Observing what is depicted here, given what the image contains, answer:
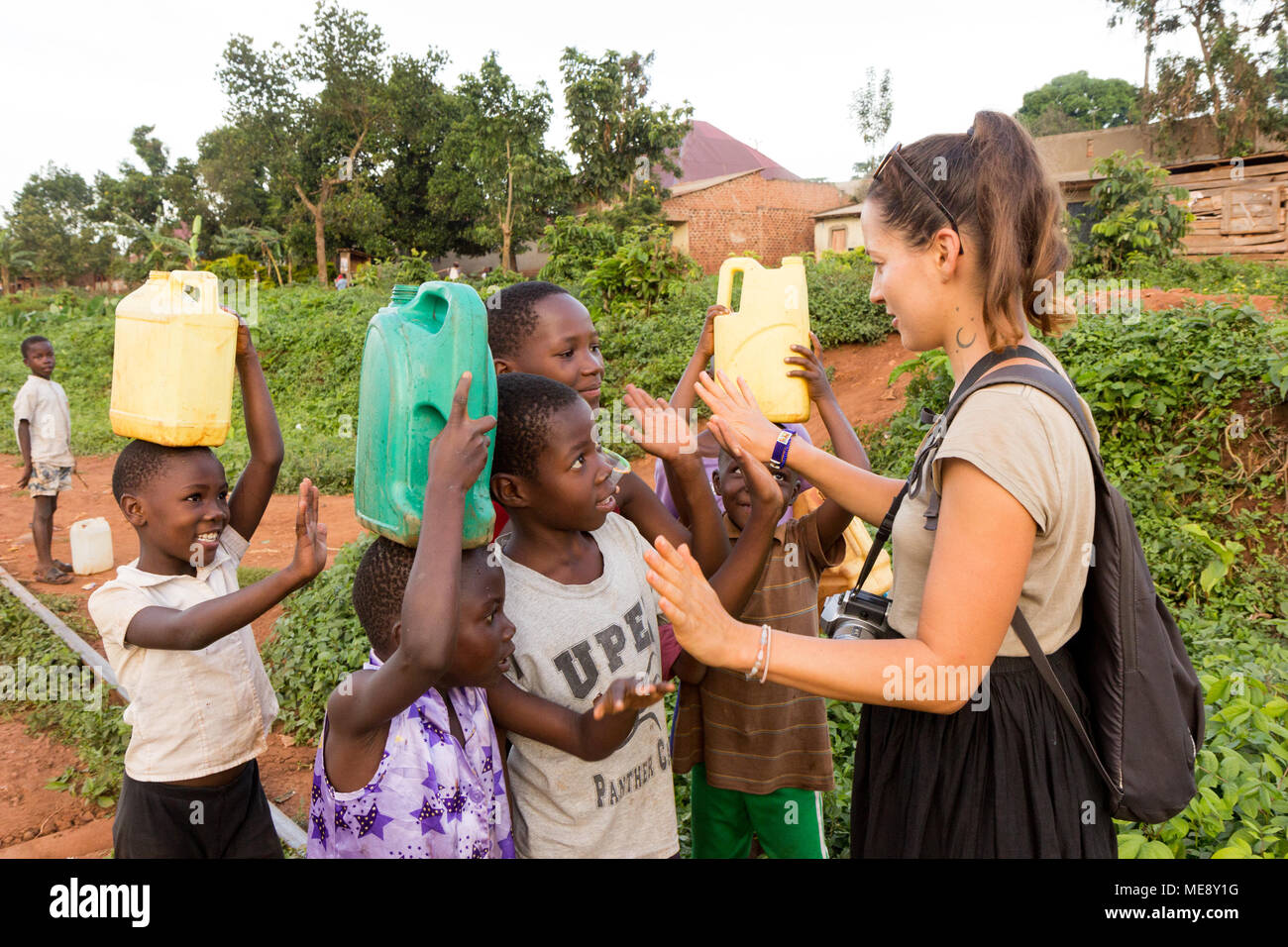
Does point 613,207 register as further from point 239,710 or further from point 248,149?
point 239,710

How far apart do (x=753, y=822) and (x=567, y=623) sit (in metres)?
0.91

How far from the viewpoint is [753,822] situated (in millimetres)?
2150

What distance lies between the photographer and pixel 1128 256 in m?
9.41

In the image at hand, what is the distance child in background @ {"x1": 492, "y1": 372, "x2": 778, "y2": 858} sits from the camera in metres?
1.59

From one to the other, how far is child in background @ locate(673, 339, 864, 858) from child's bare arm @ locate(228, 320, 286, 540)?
1134mm

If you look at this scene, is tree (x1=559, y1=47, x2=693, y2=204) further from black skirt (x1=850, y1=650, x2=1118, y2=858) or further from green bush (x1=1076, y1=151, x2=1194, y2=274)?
black skirt (x1=850, y1=650, x2=1118, y2=858)

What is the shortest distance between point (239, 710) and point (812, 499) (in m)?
1.65

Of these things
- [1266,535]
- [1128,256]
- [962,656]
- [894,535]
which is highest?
[1128,256]

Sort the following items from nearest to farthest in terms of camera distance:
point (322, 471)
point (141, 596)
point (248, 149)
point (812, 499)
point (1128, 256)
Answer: point (141, 596), point (812, 499), point (322, 471), point (1128, 256), point (248, 149)

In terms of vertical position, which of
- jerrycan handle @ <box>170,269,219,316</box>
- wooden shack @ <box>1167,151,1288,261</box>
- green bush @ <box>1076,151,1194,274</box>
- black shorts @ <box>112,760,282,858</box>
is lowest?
black shorts @ <box>112,760,282,858</box>

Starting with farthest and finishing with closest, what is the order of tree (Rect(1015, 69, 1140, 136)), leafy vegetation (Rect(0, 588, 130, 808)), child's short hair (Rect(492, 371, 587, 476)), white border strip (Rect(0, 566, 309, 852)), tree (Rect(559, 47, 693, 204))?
tree (Rect(1015, 69, 1140, 136))
tree (Rect(559, 47, 693, 204))
leafy vegetation (Rect(0, 588, 130, 808))
white border strip (Rect(0, 566, 309, 852))
child's short hair (Rect(492, 371, 587, 476))

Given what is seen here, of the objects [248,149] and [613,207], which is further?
[248,149]

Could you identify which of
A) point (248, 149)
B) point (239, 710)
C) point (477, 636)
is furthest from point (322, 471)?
point (248, 149)

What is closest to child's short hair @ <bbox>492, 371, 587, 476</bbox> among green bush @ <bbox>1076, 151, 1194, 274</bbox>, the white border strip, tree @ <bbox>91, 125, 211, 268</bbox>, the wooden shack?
the white border strip
